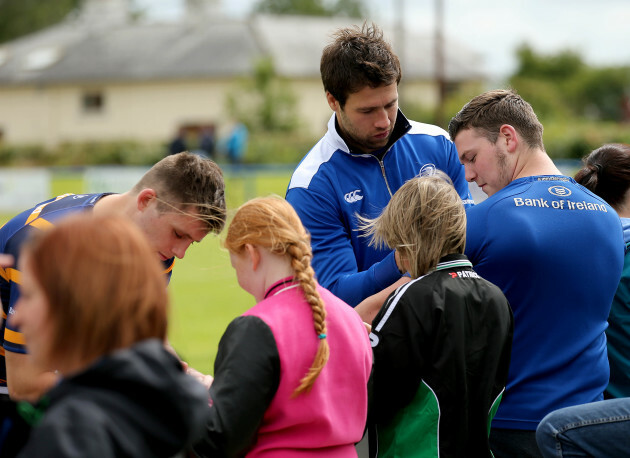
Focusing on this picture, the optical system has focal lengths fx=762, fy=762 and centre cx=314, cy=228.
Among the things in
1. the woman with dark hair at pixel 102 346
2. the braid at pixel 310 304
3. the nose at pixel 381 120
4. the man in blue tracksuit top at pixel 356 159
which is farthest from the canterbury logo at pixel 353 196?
the woman with dark hair at pixel 102 346

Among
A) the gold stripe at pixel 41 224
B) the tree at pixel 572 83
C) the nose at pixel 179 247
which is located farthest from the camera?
the tree at pixel 572 83

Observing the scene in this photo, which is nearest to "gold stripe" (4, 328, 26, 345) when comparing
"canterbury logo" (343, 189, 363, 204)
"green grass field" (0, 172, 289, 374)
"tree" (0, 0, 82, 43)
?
"green grass field" (0, 172, 289, 374)

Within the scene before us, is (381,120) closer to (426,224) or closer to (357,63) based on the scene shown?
(357,63)

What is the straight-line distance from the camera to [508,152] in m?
3.38

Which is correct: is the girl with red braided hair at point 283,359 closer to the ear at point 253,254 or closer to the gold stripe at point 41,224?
the ear at point 253,254

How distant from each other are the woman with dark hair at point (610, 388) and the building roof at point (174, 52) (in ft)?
140

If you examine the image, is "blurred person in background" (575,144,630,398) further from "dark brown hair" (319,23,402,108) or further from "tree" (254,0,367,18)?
"tree" (254,0,367,18)

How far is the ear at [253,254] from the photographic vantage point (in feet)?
8.96

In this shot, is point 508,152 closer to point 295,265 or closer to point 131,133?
point 295,265

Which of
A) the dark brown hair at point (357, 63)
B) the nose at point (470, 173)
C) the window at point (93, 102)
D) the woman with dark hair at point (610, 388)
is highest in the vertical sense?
the dark brown hair at point (357, 63)

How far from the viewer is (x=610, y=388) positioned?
3520 mm

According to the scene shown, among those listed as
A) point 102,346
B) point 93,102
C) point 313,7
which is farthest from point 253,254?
point 313,7

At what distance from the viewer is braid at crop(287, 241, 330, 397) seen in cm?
254

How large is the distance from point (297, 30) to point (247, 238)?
52544mm
